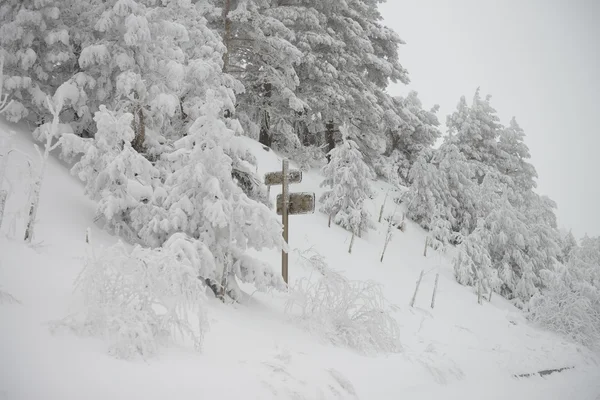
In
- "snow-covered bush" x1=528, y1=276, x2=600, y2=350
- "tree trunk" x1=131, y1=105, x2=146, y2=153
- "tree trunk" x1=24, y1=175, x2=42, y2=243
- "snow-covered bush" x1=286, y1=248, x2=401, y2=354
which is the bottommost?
"snow-covered bush" x1=528, y1=276, x2=600, y2=350

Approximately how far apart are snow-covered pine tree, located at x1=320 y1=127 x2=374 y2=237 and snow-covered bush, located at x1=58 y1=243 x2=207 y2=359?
1328 cm

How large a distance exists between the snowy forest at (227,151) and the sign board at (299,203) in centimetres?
44

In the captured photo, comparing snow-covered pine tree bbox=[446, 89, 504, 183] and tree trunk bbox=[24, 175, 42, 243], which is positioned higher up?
snow-covered pine tree bbox=[446, 89, 504, 183]

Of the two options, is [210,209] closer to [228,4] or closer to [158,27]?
[158,27]

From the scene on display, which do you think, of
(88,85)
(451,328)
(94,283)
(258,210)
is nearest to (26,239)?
(94,283)

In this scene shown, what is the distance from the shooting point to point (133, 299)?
394cm

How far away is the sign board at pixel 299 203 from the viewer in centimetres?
882

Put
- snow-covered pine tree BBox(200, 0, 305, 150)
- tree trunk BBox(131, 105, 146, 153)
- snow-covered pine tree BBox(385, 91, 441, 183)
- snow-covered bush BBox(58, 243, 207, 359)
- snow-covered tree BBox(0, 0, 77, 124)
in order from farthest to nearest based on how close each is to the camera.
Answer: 1. snow-covered pine tree BBox(385, 91, 441, 183)
2. snow-covered pine tree BBox(200, 0, 305, 150)
3. tree trunk BBox(131, 105, 146, 153)
4. snow-covered tree BBox(0, 0, 77, 124)
5. snow-covered bush BBox(58, 243, 207, 359)

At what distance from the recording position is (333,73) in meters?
20.3

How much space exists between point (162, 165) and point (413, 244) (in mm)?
15276

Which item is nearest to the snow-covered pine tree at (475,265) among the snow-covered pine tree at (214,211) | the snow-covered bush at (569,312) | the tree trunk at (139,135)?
the snow-covered bush at (569,312)

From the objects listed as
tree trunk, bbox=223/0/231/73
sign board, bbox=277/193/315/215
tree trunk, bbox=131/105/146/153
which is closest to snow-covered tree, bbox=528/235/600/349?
sign board, bbox=277/193/315/215

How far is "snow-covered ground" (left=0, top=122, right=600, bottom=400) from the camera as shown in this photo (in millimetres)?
3051

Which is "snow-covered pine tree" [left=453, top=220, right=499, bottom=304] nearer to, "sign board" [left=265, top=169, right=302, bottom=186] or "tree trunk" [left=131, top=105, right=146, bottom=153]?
"sign board" [left=265, top=169, right=302, bottom=186]
